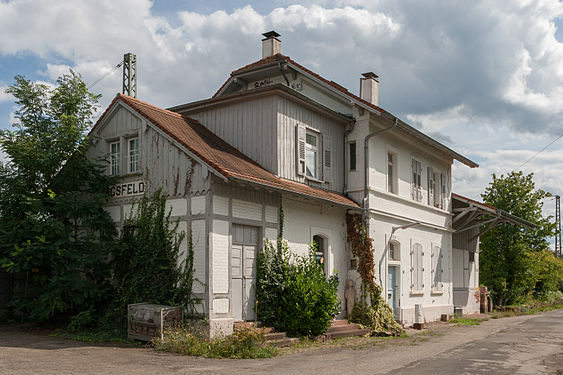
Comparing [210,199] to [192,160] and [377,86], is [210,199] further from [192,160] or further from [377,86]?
[377,86]

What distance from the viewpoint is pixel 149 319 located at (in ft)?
40.2

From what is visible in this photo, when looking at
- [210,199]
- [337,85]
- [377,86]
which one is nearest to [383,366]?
[210,199]

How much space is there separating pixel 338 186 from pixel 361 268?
2.57 m

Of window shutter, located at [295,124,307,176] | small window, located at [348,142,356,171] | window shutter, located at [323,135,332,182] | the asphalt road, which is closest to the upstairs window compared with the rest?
small window, located at [348,142,356,171]

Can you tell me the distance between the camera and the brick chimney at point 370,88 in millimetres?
20252

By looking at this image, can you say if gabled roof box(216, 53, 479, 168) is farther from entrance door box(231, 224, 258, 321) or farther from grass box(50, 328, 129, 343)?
grass box(50, 328, 129, 343)

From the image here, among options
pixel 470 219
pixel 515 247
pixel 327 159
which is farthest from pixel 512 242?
pixel 327 159

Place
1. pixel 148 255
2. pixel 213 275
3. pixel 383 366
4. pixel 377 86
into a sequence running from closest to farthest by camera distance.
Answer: pixel 383 366, pixel 213 275, pixel 148 255, pixel 377 86

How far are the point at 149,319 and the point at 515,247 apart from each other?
22.8 metres

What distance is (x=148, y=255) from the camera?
13.5 m

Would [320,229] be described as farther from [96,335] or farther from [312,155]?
[96,335]

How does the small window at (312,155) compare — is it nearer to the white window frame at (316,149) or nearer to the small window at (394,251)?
the white window frame at (316,149)

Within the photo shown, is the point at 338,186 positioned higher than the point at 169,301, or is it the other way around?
the point at 338,186

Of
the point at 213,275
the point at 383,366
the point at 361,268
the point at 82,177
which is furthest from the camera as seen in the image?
the point at 361,268
